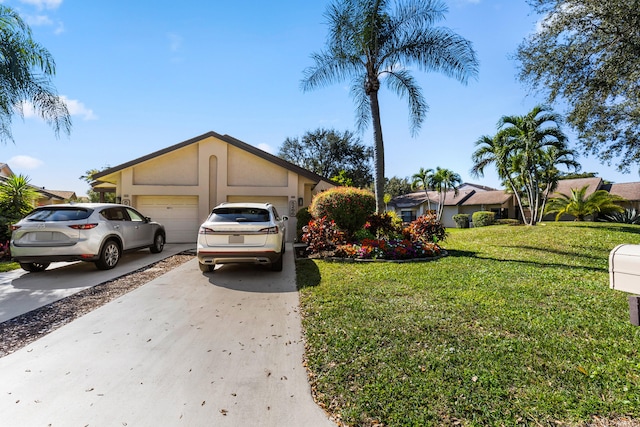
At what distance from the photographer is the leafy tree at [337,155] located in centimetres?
3409

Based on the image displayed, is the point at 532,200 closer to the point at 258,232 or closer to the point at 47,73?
the point at 258,232

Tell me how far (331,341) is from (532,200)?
18.9 metres

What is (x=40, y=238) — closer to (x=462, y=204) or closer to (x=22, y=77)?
(x=22, y=77)

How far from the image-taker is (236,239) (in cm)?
634

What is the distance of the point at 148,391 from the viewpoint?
2.60m

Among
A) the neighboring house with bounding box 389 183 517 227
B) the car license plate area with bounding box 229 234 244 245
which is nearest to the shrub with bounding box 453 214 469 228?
the neighboring house with bounding box 389 183 517 227

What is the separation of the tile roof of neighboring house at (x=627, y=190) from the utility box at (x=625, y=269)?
32534mm

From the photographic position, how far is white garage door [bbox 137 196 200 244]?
1334 centimetres

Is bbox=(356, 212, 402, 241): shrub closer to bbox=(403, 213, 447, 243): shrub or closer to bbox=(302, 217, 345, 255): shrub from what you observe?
bbox=(403, 213, 447, 243): shrub

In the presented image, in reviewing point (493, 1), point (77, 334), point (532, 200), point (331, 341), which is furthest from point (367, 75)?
point (532, 200)

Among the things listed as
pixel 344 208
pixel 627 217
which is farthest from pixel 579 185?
pixel 344 208

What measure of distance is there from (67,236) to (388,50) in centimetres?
1122

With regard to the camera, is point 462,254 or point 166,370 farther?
point 462,254

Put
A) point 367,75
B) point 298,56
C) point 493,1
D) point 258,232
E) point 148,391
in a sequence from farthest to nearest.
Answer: point 298,56, point 367,75, point 493,1, point 258,232, point 148,391
